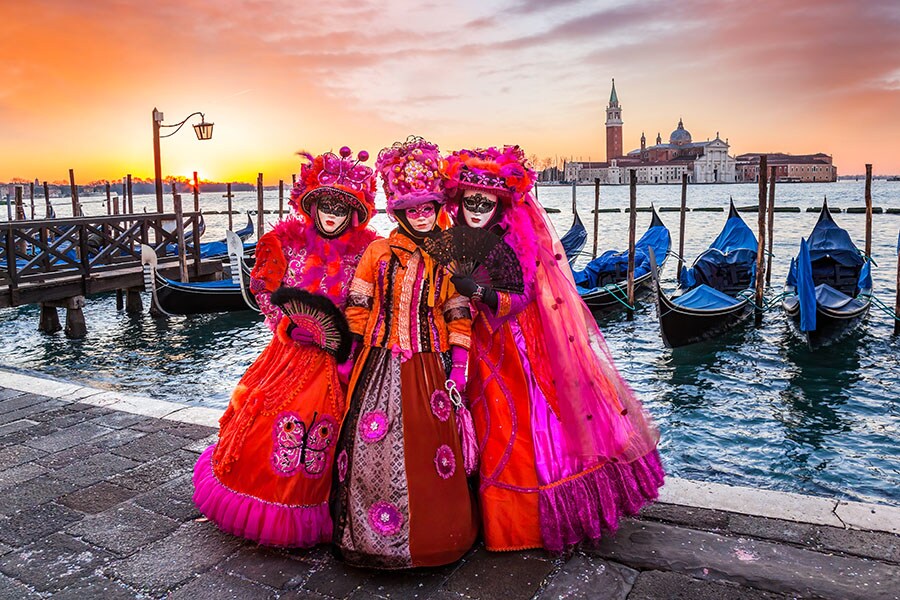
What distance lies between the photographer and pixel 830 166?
108500 millimetres

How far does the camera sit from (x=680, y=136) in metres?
114

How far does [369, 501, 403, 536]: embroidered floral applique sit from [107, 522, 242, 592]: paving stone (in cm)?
49

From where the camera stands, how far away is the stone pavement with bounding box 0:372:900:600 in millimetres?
1938

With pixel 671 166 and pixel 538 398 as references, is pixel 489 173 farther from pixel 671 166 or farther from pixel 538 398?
pixel 671 166

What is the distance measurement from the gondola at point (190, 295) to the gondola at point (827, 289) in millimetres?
6623

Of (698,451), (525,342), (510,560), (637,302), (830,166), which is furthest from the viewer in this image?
(830,166)

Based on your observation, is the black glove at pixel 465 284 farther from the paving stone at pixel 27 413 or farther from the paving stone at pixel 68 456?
the paving stone at pixel 27 413

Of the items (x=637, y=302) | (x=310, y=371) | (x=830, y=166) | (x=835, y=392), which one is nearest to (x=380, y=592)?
(x=310, y=371)

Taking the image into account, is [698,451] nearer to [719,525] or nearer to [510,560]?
[719,525]

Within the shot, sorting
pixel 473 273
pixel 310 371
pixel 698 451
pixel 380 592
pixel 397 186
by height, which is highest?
pixel 397 186

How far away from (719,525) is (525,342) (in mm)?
853

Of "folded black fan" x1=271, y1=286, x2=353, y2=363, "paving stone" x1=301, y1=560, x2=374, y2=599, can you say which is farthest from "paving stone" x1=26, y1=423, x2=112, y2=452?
"paving stone" x1=301, y1=560, x2=374, y2=599

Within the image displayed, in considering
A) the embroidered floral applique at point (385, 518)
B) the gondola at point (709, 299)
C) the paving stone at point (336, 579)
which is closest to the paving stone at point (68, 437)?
the paving stone at point (336, 579)

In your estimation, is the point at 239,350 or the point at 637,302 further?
the point at 637,302
